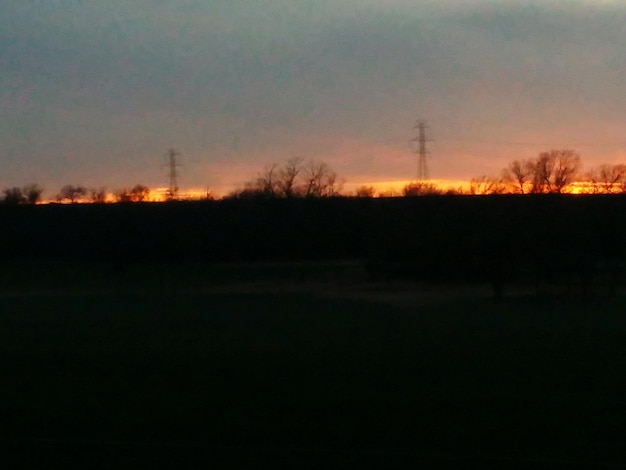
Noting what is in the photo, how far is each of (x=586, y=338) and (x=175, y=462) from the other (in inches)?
339

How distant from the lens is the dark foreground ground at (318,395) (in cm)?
936

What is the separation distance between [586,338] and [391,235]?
2966cm

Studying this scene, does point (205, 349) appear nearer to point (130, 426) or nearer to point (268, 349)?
point (268, 349)

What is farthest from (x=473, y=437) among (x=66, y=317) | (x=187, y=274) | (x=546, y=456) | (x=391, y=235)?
(x=187, y=274)

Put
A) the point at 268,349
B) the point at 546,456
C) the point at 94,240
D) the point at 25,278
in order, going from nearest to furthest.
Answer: the point at 546,456 < the point at 268,349 < the point at 25,278 < the point at 94,240

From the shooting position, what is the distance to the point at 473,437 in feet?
31.7

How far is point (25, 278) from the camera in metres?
50.7

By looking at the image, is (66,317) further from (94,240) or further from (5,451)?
(94,240)

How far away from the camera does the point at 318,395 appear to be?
1161 centimetres

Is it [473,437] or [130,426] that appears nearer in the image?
[473,437]

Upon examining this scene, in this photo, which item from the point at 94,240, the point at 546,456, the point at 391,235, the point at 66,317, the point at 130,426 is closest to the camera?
the point at 546,456

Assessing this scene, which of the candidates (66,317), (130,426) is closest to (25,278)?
(66,317)

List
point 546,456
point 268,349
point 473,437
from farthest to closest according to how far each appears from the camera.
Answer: point 268,349 < point 473,437 < point 546,456

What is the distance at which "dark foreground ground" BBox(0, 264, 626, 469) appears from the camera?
368 inches
